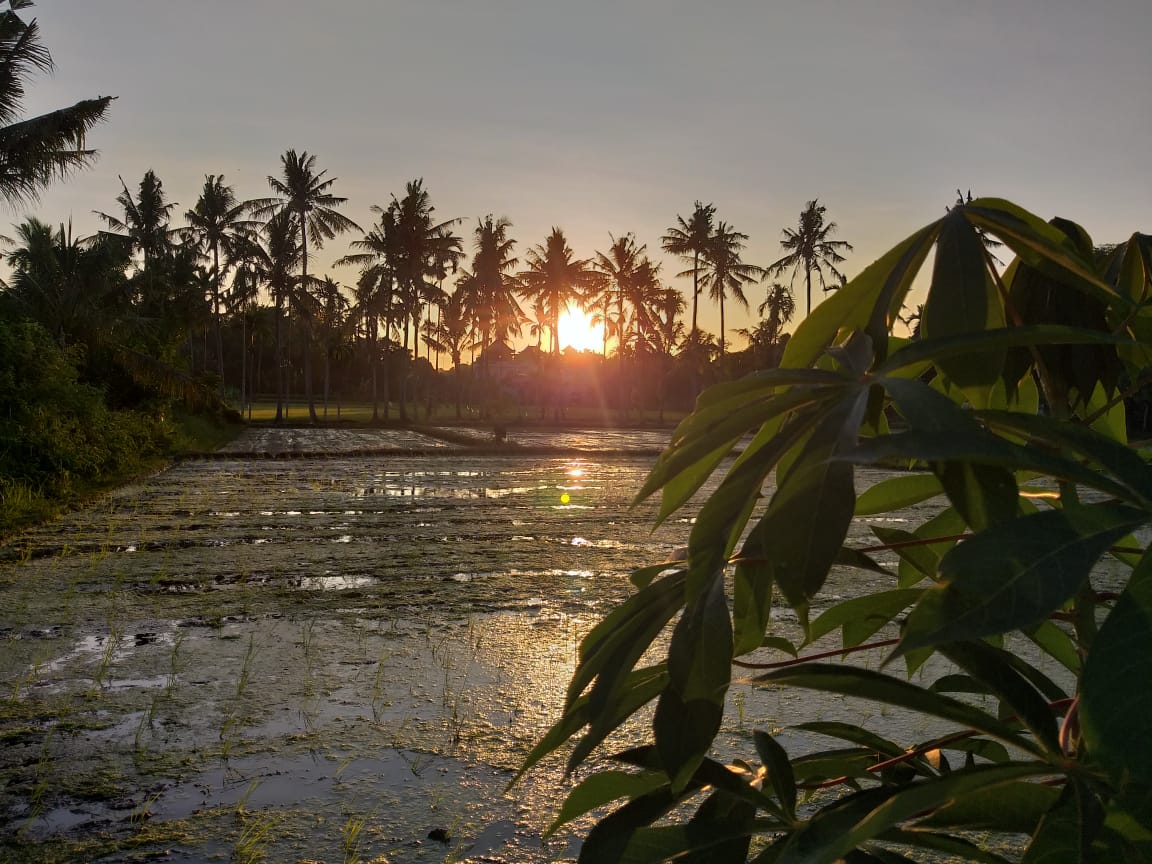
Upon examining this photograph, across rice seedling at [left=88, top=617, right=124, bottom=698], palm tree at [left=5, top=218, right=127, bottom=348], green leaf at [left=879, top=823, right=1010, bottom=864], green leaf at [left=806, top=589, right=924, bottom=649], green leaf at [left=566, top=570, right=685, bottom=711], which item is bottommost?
rice seedling at [left=88, top=617, right=124, bottom=698]

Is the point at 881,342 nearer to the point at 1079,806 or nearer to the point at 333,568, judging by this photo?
the point at 1079,806

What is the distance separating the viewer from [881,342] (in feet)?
1.84

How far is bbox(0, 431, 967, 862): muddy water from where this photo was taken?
2.18 m

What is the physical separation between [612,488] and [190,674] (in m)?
7.95

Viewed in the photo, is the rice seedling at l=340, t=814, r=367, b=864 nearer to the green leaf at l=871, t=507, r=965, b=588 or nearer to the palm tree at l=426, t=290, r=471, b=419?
the green leaf at l=871, t=507, r=965, b=588

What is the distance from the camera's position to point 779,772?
2.02 ft

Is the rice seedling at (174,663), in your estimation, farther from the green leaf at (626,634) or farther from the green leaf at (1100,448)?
the green leaf at (1100,448)

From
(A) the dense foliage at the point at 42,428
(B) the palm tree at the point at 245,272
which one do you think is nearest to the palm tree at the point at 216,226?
(B) the palm tree at the point at 245,272

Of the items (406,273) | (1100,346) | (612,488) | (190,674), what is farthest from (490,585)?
(406,273)

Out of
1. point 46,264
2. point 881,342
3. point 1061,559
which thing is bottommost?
point 1061,559

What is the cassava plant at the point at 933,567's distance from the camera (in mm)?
400

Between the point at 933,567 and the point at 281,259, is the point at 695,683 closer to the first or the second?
the point at 933,567

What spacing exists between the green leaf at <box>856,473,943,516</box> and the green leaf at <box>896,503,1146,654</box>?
1.03ft

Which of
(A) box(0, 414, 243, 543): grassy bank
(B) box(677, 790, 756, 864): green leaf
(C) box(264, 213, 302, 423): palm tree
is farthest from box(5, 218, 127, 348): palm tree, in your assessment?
(B) box(677, 790, 756, 864): green leaf
